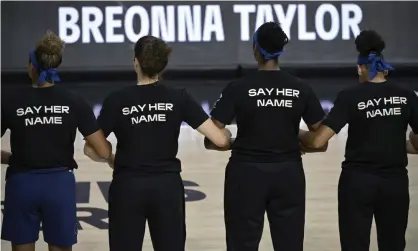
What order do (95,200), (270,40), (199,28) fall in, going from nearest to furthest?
(270,40), (95,200), (199,28)

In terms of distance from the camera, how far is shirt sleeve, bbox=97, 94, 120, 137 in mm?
4105

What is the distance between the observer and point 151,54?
4078mm

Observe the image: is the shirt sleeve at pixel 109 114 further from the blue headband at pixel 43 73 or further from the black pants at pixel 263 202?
the black pants at pixel 263 202

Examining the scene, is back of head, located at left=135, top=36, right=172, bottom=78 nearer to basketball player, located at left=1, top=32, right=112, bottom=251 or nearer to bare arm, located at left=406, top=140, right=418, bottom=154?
basketball player, located at left=1, top=32, right=112, bottom=251

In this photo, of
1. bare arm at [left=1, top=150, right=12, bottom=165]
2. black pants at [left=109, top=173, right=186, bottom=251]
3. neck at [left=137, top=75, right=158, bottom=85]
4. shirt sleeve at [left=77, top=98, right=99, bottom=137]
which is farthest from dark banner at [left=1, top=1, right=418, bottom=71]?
black pants at [left=109, top=173, right=186, bottom=251]

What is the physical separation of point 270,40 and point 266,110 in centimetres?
33

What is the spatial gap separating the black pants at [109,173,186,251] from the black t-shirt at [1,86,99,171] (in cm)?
35

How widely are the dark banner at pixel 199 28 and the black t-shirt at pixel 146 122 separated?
1033 centimetres

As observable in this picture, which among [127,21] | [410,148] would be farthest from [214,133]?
[127,21]

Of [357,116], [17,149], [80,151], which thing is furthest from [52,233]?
[80,151]

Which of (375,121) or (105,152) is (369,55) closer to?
(375,121)

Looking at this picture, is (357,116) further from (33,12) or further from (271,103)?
(33,12)

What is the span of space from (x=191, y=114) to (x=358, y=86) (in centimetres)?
84

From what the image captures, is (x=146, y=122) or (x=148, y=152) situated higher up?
(x=146, y=122)
